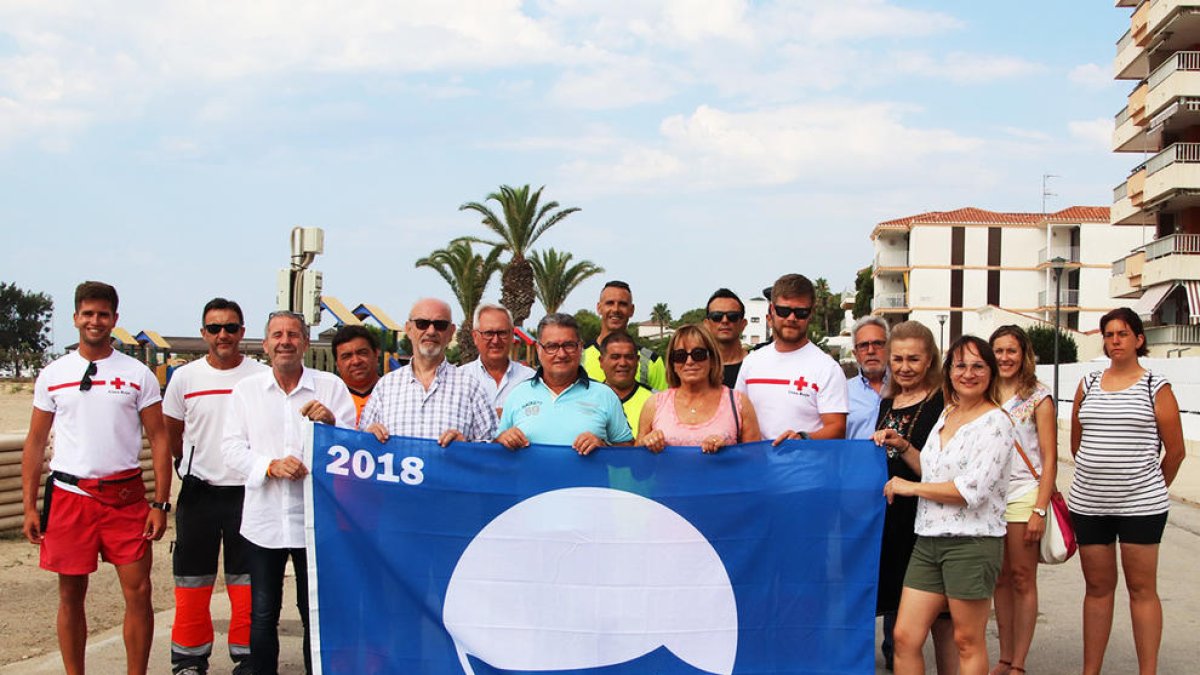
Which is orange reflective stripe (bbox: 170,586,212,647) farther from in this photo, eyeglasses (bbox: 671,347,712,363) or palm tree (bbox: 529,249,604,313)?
palm tree (bbox: 529,249,604,313)

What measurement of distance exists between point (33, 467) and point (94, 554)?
0.55 meters

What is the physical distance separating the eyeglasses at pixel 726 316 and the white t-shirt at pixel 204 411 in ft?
8.19

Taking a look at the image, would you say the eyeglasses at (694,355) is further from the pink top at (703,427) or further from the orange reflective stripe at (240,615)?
the orange reflective stripe at (240,615)

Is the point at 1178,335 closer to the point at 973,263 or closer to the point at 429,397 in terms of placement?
the point at 973,263

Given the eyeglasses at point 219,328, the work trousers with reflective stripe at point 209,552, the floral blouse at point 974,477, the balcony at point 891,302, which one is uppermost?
the balcony at point 891,302

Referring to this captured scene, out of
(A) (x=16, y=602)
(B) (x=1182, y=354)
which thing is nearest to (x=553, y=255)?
(B) (x=1182, y=354)

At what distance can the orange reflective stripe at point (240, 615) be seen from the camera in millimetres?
5809

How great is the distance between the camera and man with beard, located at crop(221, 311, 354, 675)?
5.27 meters

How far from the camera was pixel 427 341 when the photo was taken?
5434 millimetres

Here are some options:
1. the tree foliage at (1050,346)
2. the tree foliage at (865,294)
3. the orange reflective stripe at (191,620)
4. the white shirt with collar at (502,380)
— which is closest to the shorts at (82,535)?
the orange reflective stripe at (191,620)

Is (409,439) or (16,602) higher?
(409,439)

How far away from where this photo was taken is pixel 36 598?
779cm

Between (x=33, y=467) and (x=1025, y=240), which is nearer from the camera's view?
(x=33, y=467)

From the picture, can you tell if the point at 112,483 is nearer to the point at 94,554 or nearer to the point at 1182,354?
the point at 94,554
